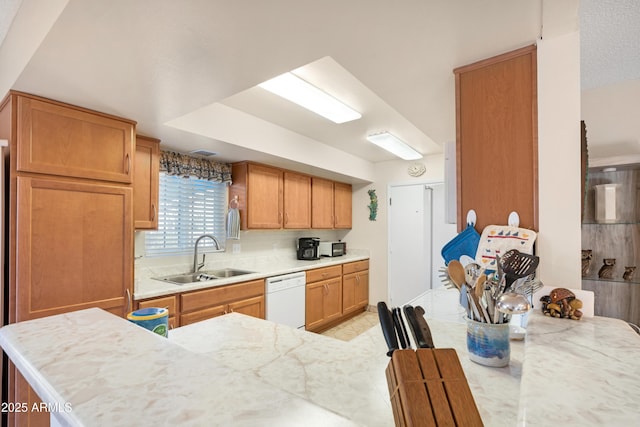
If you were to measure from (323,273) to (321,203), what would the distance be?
3.29 ft

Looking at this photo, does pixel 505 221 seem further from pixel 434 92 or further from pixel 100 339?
pixel 100 339

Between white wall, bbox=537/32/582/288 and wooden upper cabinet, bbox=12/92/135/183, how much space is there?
231 centimetres

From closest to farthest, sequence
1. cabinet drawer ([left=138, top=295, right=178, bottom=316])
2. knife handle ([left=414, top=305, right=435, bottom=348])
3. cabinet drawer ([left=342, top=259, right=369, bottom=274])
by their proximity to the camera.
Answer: knife handle ([left=414, top=305, right=435, bottom=348]) < cabinet drawer ([left=138, top=295, right=178, bottom=316]) < cabinet drawer ([left=342, top=259, right=369, bottom=274])

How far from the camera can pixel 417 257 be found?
174 inches

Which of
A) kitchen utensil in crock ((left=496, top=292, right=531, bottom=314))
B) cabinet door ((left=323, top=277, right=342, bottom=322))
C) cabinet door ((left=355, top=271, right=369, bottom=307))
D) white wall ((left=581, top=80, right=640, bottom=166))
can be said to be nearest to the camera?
kitchen utensil in crock ((left=496, top=292, right=531, bottom=314))

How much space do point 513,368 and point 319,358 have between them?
0.58 metres

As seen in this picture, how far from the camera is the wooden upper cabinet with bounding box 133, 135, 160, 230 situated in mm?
2358

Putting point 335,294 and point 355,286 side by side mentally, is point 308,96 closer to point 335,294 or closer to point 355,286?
point 335,294

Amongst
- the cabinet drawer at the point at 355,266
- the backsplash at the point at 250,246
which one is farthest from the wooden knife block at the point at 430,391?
the cabinet drawer at the point at 355,266

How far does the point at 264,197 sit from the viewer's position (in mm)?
3463

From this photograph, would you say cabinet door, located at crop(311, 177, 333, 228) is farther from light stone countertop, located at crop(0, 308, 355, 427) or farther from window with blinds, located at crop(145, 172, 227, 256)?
light stone countertop, located at crop(0, 308, 355, 427)

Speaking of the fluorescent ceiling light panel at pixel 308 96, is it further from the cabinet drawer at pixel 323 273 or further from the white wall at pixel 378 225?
the white wall at pixel 378 225

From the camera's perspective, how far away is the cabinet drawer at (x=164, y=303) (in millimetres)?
2127

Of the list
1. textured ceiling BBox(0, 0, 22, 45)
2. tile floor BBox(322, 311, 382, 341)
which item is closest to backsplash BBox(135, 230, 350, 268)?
tile floor BBox(322, 311, 382, 341)
